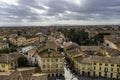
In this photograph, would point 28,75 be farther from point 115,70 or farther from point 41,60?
point 115,70

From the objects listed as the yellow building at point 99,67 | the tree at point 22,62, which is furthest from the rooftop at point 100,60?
the tree at point 22,62

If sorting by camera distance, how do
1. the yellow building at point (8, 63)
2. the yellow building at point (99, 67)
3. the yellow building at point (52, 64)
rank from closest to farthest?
1. the yellow building at point (8, 63)
2. the yellow building at point (52, 64)
3. the yellow building at point (99, 67)

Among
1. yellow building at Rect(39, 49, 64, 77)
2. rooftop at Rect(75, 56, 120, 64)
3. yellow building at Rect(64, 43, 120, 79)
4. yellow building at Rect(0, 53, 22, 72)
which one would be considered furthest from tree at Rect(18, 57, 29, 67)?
rooftop at Rect(75, 56, 120, 64)

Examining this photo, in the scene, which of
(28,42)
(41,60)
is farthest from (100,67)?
(28,42)

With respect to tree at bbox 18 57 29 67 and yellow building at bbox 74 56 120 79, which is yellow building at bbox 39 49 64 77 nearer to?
yellow building at bbox 74 56 120 79

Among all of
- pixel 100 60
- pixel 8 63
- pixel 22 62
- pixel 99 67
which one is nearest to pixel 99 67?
pixel 99 67

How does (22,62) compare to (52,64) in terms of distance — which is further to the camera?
(22,62)

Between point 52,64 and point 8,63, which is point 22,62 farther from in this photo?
point 52,64

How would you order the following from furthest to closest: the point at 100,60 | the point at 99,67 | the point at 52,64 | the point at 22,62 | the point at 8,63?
the point at 22,62 < the point at 100,60 < the point at 99,67 < the point at 52,64 < the point at 8,63

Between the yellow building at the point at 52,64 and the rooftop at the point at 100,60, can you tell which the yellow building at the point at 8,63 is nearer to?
the yellow building at the point at 52,64
